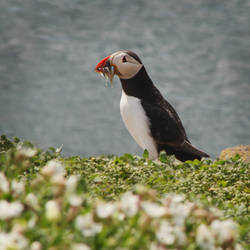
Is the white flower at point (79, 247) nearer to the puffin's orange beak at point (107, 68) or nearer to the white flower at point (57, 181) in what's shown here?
the white flower at point (57, 181)

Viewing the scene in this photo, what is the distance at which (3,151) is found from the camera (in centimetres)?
450

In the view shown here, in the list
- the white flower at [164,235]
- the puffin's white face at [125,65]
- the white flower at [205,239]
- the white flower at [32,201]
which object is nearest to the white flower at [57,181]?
the white flower at [32,201]

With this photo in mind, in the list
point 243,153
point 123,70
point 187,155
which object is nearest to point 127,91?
point 123,70

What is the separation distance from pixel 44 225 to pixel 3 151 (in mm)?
2777

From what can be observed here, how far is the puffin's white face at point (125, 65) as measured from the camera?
4609mm

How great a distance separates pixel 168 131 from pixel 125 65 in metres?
0.83

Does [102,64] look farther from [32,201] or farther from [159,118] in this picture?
[32,201]

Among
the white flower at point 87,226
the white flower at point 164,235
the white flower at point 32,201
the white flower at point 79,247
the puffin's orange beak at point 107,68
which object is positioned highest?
the puffin's orange beak at point 107,68

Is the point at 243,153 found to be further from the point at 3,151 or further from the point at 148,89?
the point at 3,151

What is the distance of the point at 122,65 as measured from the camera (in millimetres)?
4605

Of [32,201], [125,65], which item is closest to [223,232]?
[32,201]

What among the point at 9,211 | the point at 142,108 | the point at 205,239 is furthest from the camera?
the point at 142,108

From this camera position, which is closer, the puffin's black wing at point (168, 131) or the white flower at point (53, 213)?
the white flower at point (53, 213)

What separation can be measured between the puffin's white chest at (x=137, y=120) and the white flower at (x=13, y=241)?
2.99 meters
